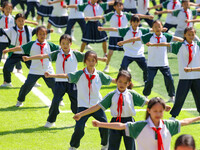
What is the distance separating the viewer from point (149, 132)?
631cm

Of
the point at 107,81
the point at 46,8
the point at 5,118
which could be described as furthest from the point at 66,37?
the point at 46,8

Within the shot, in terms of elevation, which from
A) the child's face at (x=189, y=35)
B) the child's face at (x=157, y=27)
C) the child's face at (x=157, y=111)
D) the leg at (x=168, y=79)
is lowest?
the leg at (x=168, y=79)

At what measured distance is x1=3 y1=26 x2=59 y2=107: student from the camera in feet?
34.8

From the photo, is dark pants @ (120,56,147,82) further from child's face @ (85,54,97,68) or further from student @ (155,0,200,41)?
child's face @ (85,54,97,68)

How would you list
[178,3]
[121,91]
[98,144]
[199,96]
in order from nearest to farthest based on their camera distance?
[121,91]
[98,144]
[199,96]
[178,3]

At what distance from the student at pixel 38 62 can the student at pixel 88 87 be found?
88.6 inches

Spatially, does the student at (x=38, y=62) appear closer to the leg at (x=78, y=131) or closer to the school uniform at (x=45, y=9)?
the leg at (x=78, y=131)

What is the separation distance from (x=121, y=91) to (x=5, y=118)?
3.86 metres

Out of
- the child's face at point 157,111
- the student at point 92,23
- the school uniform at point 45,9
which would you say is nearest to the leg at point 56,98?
the child's face at point 157,111

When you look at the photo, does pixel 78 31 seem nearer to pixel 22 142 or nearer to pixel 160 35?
pixel 160 35

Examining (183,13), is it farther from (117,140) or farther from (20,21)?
(117,140)

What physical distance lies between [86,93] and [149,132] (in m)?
2.39

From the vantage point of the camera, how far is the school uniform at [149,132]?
20.7 feet

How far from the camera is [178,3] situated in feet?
56.9
